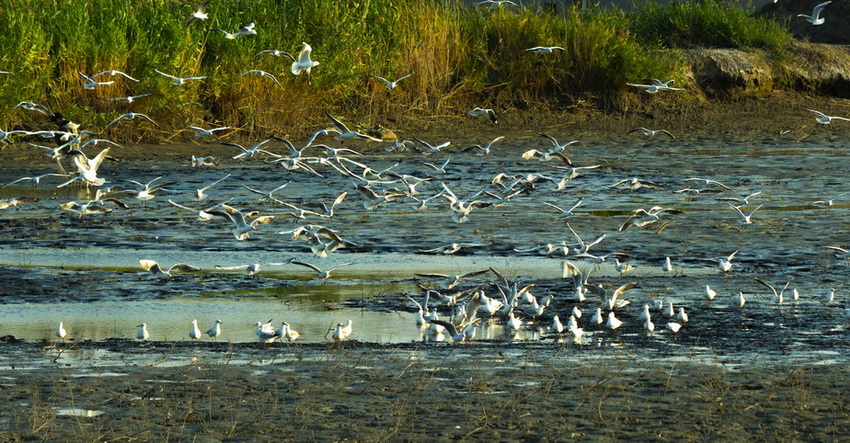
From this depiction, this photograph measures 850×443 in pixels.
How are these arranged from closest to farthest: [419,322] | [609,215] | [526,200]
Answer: [419,322]
[609,215]
[526,200]

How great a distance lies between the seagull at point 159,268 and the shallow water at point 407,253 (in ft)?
0.38

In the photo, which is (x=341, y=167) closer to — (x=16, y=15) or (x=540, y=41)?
(x=16, y=15)

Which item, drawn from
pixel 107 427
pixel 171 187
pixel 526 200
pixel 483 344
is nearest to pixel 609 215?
pixel 526 200

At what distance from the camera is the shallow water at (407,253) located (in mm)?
7539

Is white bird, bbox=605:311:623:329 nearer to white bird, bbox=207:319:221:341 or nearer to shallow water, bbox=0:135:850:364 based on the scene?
shallow water, bbox=0:135:850:364

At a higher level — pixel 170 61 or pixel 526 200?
pixel 170 61

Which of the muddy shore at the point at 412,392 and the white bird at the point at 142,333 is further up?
the white bird at the point at 142,333

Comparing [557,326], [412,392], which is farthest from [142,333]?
[557,326]

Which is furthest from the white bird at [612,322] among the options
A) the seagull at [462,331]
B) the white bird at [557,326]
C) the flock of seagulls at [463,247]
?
the seagull at [462,331]

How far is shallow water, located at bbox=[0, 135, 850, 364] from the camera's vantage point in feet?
24.7

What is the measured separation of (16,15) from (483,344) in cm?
1069

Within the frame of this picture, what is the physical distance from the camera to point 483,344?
22.9 feet

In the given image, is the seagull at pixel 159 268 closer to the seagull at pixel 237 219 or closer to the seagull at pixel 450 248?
the seagull at pixel 237 219

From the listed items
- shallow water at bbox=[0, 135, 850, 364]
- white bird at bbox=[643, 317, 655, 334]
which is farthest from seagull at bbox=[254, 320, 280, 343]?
white bird at bbox=[643, 317, 655, 334]
